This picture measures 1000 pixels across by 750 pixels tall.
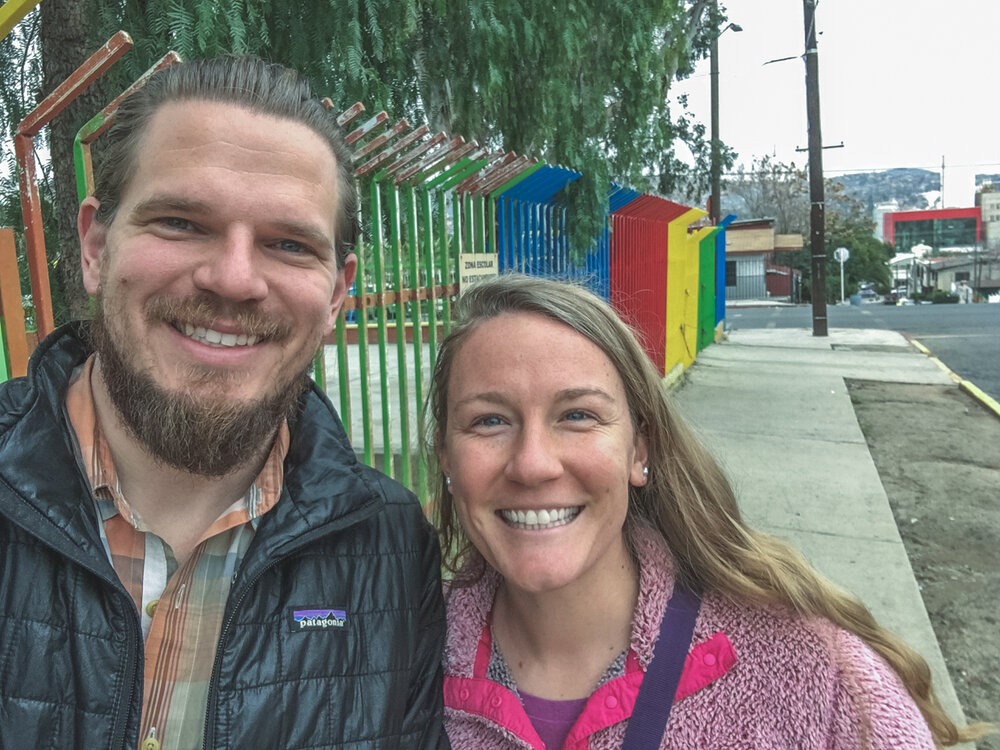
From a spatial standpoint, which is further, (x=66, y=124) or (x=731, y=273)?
(x=731, y=273)

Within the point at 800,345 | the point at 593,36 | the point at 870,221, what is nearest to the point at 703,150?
the point at 800,345

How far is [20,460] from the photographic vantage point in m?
1.41

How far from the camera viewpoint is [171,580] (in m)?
1.51

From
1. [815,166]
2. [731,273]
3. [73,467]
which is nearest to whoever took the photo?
[73,467]

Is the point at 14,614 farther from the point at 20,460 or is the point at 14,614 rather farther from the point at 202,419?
the point at 202,419

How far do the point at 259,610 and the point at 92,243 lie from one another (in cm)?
83

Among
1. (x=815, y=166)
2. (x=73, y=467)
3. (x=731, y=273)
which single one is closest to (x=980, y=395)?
(x=815, y=166)

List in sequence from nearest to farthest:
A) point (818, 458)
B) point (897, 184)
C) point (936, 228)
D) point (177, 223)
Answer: point (177, 223) → point (818, 458) → point (936, 228) → point (897, 184)

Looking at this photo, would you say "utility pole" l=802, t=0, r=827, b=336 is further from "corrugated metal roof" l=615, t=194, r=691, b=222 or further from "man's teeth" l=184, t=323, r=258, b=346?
"man's teeth" l=184, t=323, r=258, b=346

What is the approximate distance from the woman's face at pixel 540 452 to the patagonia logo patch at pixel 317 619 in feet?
0.99

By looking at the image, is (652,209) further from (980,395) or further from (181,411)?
(181,411)

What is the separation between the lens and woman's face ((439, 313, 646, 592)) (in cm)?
159

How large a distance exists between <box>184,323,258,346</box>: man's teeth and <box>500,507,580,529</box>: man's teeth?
A: 0.62 meters

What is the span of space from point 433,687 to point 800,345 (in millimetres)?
14879
